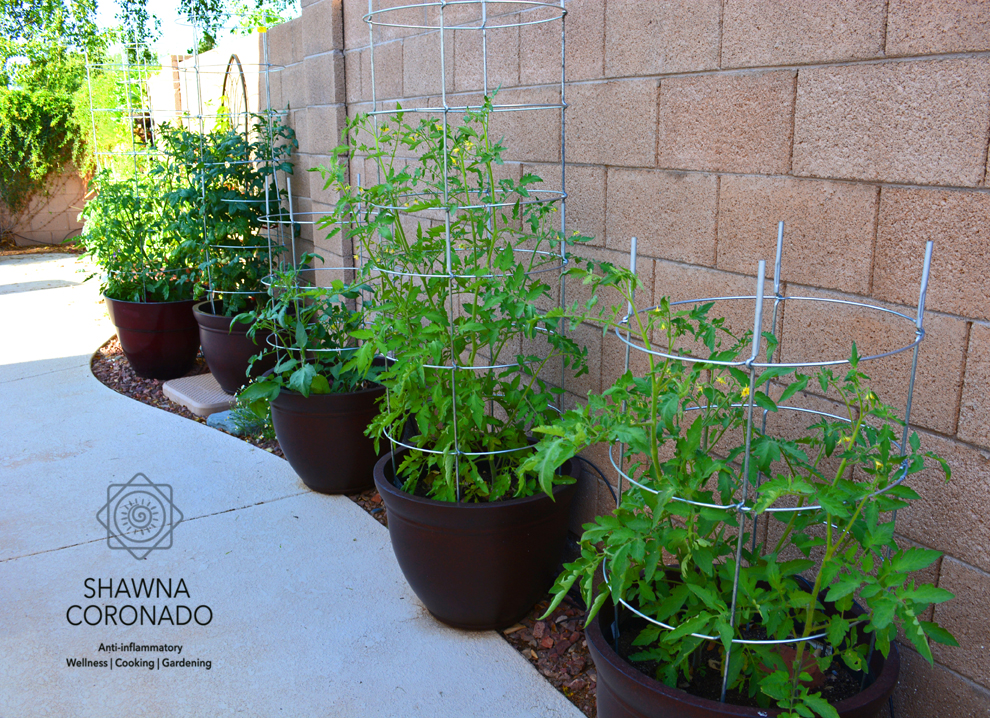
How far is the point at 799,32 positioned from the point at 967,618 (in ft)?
4.26

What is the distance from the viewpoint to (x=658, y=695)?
4.70 feet

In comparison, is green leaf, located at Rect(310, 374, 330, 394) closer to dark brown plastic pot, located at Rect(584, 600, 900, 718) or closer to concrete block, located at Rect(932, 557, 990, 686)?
dark brown plastic pot, located at Rect(584, 600, 900, 718)

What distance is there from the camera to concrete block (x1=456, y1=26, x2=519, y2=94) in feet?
8.99

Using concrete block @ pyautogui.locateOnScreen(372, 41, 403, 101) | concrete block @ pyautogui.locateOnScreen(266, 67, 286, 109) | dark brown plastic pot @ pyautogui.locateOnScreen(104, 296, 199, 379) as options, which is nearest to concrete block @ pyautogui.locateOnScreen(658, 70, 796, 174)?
concrete block @ pyautogui.locateOnScreen(372, 41, 403, 101)

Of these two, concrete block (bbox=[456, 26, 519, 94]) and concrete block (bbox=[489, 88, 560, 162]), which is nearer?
concrete block (bbox=[489, 88, 560, 162])

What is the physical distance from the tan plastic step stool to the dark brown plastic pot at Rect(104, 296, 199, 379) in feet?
0.43

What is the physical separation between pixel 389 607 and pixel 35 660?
999mm

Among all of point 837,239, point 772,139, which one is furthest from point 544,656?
point 772,139

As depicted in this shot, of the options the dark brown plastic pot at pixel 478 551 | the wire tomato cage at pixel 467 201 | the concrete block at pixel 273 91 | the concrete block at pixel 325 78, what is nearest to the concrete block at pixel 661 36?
the wire tomato cage at pixel 467 201

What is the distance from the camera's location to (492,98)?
287 cm

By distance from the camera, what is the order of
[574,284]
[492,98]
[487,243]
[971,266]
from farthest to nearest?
[492,98], [574,284], [487,243], [971,266]

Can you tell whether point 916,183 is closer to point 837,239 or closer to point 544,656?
point 837,239

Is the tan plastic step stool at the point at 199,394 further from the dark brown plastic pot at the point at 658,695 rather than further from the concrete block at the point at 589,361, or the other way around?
the dark brown plastic pot at the point at 658,695

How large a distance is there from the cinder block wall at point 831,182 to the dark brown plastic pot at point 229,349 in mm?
2211
